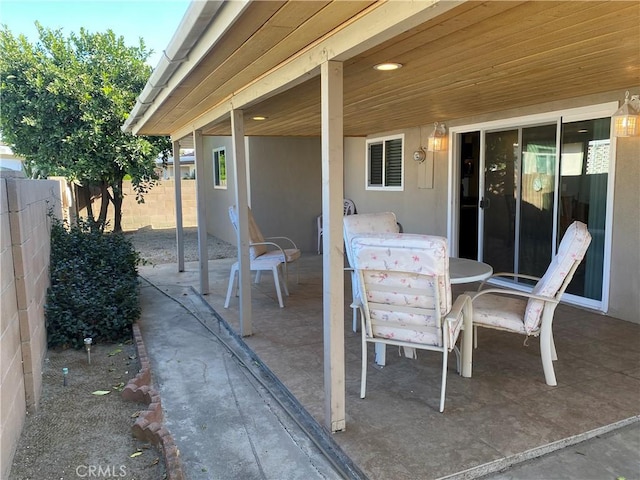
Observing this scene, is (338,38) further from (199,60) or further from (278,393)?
(278,393)

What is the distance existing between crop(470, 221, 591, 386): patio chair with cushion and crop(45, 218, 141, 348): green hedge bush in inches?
120

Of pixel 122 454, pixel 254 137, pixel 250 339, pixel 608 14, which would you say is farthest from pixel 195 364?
pixel 254 137

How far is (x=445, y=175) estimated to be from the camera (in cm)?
644

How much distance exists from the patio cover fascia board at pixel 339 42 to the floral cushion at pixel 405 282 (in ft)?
3.34

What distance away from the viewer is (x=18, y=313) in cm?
276

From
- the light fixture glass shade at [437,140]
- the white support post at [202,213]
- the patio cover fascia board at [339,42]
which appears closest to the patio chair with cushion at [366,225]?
the patio cover fascia board at [339,42]

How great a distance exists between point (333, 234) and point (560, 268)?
1.52 metres

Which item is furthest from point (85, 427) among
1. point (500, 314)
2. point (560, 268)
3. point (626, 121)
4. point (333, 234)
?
point (626, 121)

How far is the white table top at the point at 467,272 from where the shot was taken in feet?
11.1

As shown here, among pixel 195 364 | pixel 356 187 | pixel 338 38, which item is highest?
pixel 338 38

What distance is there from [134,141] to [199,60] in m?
7.85

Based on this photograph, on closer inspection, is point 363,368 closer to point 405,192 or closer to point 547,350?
point 547,350

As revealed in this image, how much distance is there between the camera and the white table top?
3.40 meters

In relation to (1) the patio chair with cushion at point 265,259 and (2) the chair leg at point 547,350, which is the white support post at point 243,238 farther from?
(2) the chair leg at point 547,350
